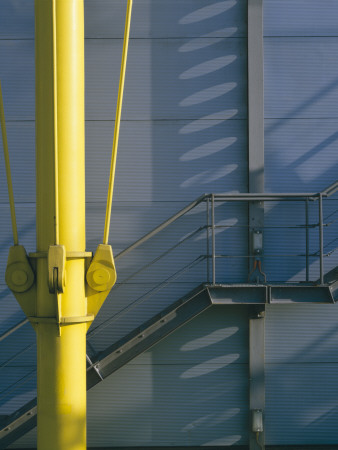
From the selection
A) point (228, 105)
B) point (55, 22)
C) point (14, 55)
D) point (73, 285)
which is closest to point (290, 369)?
point (228, 105)

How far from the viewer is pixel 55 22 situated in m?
3.55

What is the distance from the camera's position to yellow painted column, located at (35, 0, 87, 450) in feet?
11.8

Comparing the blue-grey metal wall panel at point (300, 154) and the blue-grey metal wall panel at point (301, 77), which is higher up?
the blue-grey metal wall panel at point (301, 77)

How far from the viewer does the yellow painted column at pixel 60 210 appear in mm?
3602

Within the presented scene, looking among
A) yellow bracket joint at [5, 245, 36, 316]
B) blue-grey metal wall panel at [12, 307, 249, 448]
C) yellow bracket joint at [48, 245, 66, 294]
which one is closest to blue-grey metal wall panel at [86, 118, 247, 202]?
blue-grey metal wall panel at [12, 307, 249, 448]

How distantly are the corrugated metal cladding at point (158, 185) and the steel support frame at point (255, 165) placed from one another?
14 centimetres

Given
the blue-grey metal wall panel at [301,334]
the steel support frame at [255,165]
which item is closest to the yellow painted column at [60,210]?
the steel support frame at [255,165]

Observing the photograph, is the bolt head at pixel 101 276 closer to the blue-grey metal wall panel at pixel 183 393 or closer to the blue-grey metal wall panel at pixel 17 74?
the blue-grey metal wall panel at pixel 183 393

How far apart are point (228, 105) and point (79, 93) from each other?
4105mm

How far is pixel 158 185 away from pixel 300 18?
11.7 ft

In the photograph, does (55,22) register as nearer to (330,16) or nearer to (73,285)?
(73,285)

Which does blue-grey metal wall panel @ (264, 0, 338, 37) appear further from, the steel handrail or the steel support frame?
the steel handrail

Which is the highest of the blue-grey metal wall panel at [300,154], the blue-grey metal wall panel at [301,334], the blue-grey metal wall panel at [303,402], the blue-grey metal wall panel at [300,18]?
the blue-grey metal wall panel at [300,18]

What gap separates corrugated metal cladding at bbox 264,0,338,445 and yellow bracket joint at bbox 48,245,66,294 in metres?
4.54
